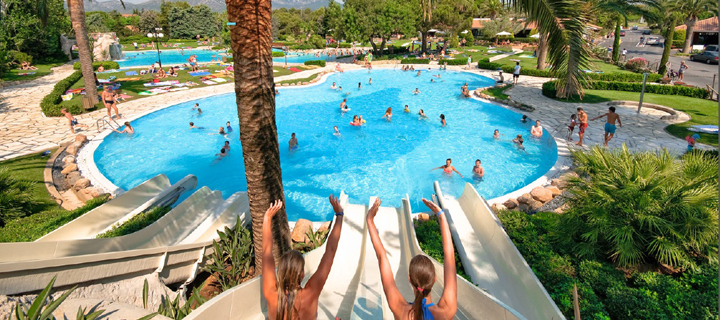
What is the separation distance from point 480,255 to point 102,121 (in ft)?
58.0

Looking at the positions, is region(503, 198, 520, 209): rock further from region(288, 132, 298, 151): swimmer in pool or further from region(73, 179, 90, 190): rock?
region(73, 179, 90, 190): rock

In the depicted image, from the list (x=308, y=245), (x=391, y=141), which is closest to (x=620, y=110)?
(x=391, y=141)

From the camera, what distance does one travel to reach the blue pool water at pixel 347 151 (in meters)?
12.3

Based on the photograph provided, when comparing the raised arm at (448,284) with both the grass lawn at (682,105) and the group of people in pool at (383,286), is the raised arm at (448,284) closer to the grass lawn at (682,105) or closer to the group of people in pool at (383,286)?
the group of people in pool at (383,286)

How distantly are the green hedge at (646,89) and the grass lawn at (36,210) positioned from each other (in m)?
21.0

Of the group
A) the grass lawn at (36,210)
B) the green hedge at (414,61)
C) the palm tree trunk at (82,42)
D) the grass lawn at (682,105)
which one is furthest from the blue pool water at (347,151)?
the green hedge at (414,61)

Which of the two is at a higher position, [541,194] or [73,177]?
[73,177]

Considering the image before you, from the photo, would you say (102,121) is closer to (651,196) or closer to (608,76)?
(651,196)

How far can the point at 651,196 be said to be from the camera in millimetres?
5180

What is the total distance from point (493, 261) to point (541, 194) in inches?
170

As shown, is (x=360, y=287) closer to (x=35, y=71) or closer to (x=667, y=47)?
(x=667, y=47)

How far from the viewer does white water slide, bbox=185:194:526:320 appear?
3750 millimetres

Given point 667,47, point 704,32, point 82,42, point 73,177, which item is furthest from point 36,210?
point 704,32

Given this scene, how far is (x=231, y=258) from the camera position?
239 inches
